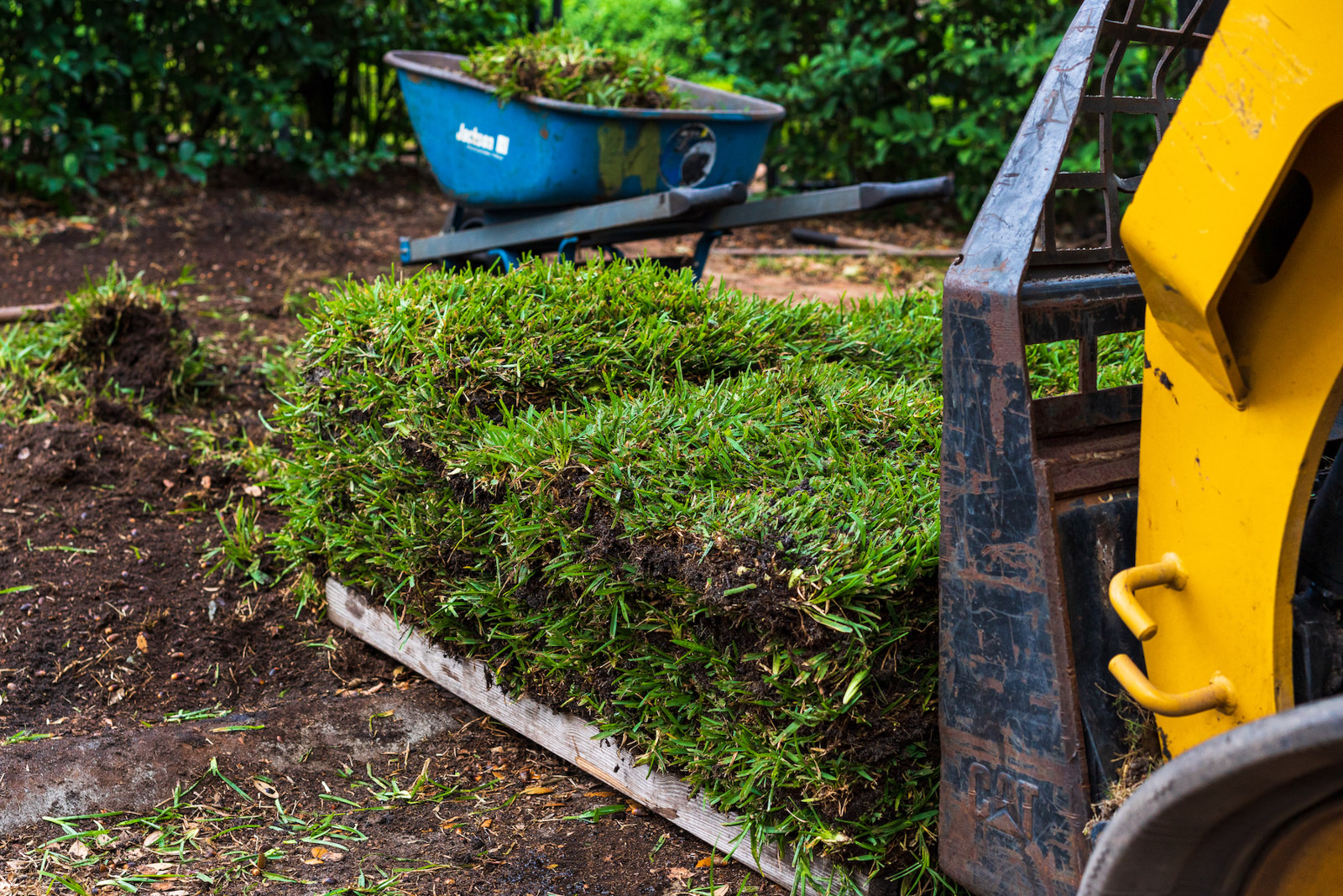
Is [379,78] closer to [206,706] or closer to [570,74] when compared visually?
[570,74]

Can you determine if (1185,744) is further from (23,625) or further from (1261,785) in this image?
(23,625)

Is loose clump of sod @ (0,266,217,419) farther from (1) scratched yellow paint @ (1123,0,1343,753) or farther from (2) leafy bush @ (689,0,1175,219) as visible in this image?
(2) leafy bush @ (689,0,1175,219)

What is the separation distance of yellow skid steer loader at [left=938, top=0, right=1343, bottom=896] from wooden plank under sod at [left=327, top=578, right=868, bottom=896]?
0.38 m

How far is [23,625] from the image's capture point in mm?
2725

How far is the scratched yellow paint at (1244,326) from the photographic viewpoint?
3.44ft

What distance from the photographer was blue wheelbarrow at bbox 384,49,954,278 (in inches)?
161

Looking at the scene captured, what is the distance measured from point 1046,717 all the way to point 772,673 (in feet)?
1.51

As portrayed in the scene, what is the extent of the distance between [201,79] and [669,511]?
19.5 ft

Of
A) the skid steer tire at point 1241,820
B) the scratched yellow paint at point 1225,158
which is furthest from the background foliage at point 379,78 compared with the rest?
the skid steer tire at point 1241,820

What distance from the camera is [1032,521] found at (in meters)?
1.45

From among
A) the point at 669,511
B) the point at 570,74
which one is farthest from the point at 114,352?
the point at 669,511

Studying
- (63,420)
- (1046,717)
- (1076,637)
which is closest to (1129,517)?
(1076,637)

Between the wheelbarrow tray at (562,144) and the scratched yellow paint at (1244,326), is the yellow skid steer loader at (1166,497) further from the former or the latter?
the wheelbarrow tray at (562,144)

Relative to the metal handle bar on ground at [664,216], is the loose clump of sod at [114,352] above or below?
below
